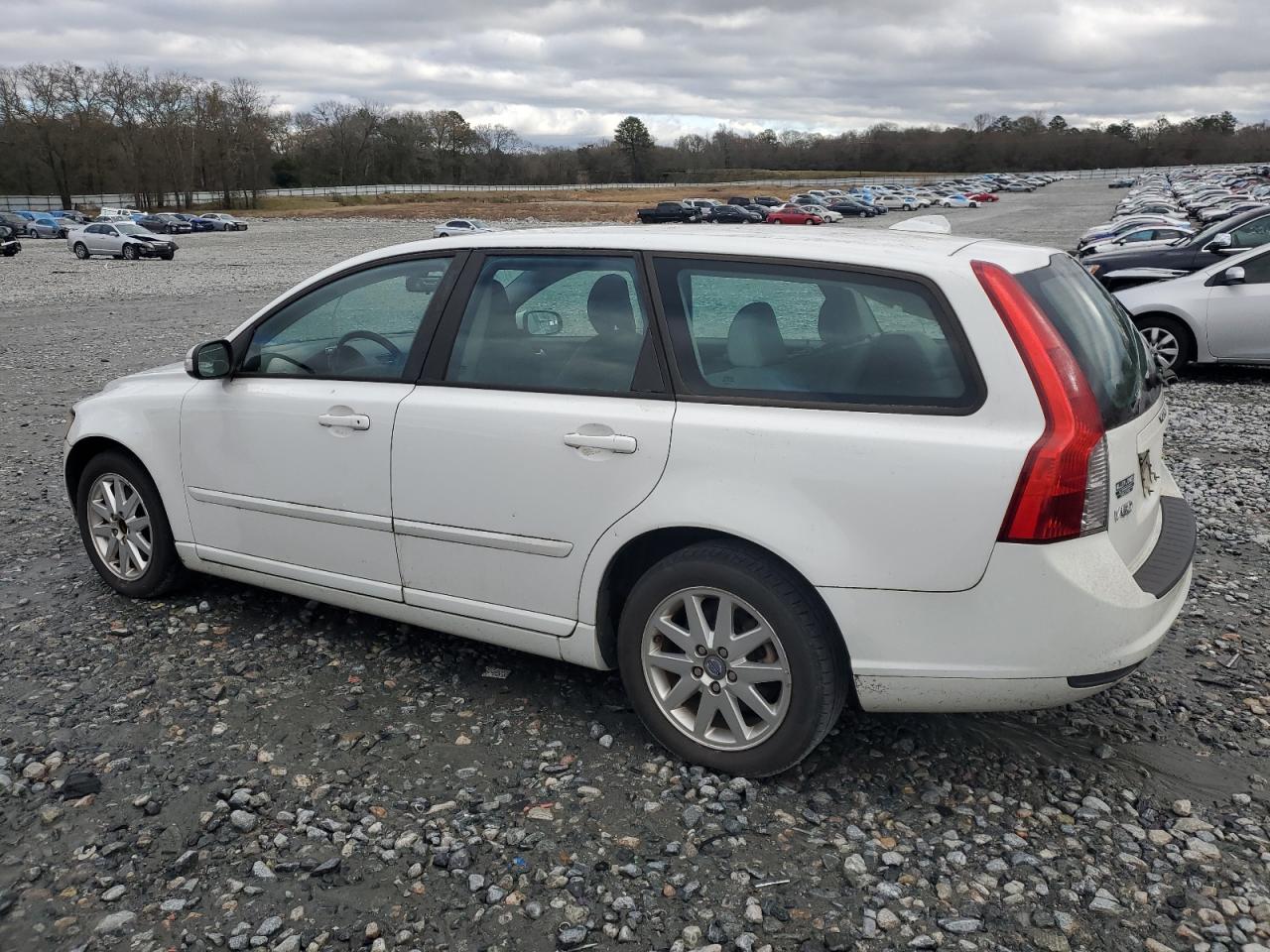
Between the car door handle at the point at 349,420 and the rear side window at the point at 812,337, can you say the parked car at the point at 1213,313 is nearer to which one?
the rear side window at the point at 812,337

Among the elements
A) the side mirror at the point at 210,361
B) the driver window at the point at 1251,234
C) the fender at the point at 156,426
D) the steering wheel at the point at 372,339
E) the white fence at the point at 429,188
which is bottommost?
the fender at the point at 156,426

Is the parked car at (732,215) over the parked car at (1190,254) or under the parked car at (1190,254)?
over

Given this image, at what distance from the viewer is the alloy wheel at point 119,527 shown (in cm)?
505

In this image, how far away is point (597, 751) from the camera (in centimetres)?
374

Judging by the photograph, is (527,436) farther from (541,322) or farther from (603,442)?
(541,322)

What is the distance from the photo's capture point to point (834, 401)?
3238mm

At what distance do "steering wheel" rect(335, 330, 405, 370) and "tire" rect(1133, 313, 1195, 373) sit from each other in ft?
30.0

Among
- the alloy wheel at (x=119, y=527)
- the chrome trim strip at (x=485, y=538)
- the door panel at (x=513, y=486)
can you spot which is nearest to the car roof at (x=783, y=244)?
the door panel at (x=513, y=486)

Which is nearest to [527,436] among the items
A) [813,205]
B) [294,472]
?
[294,472]

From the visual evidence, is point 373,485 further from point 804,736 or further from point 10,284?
point 10,284

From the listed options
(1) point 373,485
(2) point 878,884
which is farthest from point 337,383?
(2) point 878,884

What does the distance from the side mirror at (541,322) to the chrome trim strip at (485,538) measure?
0.78 metres

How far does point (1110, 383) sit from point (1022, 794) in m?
1.35

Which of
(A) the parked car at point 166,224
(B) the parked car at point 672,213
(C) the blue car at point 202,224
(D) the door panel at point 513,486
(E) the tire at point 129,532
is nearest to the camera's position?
(D) the door panel at point 513,486
